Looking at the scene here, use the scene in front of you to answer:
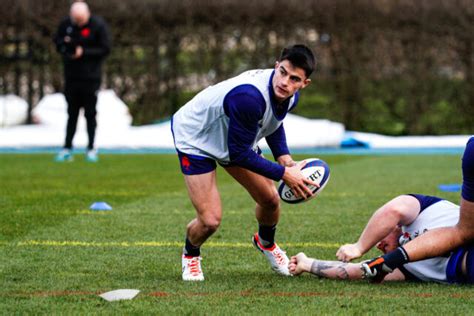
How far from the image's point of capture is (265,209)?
→ 6613 millimetres

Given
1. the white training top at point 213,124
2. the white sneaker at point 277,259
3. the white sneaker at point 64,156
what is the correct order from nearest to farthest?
the white training top at point 213,124 → the white sneaker at point 277,259 → the white sneaker at point 64,156

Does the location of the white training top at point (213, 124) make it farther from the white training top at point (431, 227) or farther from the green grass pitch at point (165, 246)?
the white training top at point (431, 227)

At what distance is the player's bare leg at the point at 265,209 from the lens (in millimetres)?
6430

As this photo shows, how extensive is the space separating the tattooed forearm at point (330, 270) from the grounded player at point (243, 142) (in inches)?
13.0

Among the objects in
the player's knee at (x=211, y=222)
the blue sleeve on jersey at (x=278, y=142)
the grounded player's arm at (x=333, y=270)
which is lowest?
the grounded player's arm at (x=333, y=270)

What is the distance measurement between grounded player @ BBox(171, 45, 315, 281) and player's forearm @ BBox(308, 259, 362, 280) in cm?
33

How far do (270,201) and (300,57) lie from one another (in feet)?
3.22

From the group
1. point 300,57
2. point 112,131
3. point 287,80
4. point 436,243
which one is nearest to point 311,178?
point 287,80

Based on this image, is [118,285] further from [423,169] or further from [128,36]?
[128,36]

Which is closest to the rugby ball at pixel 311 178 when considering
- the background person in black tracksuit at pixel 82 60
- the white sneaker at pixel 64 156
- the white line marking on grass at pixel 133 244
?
the white line marking on grass at pixel 133 244

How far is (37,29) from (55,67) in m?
0.81

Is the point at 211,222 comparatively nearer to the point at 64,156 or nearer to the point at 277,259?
the point at 277,259

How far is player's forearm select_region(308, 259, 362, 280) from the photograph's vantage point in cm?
609

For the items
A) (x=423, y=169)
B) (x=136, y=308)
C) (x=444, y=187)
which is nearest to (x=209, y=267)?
(x=136, y=308)
